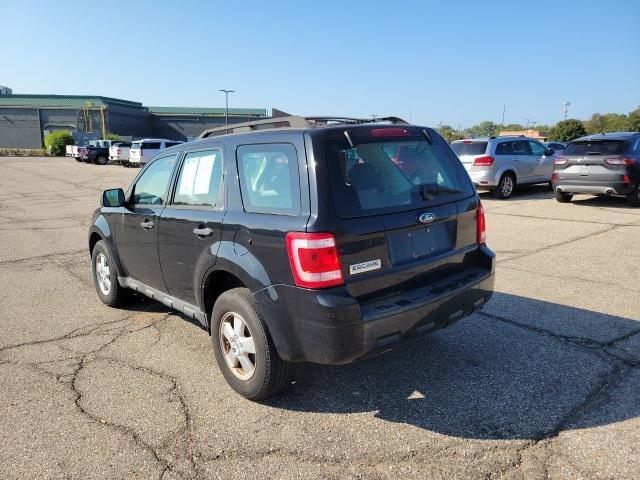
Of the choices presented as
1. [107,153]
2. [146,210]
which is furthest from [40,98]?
[146,210]

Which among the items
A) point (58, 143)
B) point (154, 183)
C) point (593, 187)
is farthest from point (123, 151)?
point (154, 183)

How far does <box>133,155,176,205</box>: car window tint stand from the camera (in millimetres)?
4301

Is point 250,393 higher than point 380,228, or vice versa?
point 380,228

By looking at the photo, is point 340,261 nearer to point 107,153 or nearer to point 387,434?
point 387,434

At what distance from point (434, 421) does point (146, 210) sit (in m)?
2.99

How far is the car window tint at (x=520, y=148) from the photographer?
14195 millimetres

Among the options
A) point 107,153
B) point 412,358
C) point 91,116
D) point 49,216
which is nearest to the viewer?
point 412,358

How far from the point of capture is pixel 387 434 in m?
2.90

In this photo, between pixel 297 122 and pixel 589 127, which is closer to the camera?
pixel 297 122

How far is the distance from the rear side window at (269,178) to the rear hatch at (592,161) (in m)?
10.4

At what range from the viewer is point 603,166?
11.2 meters

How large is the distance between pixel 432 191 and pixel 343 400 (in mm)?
1549

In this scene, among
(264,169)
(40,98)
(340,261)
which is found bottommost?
(340,261)

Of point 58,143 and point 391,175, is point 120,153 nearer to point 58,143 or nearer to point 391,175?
point 58,143
